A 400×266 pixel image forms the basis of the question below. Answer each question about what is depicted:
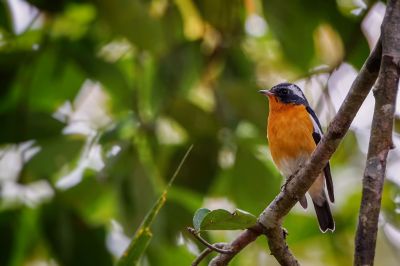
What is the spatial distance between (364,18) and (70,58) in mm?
1499

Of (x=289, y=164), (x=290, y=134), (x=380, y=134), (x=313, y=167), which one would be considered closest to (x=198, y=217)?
(x=313, y=167)

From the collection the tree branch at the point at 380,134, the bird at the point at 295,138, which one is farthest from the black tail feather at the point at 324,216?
the tree branch at the point at 380,134

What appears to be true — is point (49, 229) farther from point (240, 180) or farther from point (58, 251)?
point (240, 180)

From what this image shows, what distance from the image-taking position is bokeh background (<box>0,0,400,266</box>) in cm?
370

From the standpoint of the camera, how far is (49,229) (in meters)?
3.81

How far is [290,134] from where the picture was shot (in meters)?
3.75

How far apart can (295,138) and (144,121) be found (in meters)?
0.75

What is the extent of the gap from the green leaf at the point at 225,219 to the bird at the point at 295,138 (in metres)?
1.50

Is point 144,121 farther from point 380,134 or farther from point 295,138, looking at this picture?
point 380,134

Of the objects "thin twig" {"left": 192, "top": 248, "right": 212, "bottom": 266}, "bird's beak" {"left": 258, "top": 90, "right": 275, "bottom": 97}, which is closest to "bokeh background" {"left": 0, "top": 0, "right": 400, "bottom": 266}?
"bird's beak" {"left": 258, "top": 90, "right": 275, "bottom": 97}

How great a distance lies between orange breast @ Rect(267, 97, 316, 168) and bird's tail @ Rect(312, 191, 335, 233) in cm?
30

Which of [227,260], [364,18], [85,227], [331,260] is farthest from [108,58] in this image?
[227,260]

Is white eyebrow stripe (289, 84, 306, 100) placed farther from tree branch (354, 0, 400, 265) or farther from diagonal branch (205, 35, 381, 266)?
tree branch (354, 0, 400, 265)

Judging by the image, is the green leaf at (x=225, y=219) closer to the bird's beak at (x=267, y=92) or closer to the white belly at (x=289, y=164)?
the white belly at (x=289, y=164)
